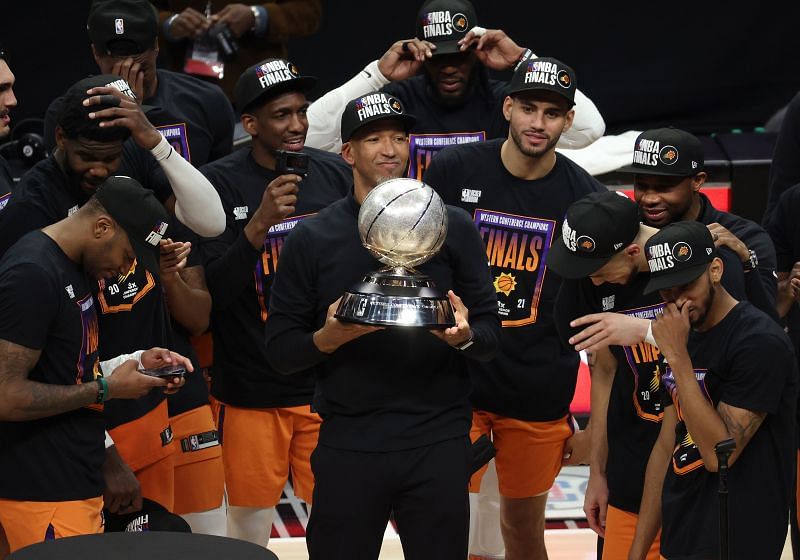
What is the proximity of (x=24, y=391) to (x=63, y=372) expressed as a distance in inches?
7.3

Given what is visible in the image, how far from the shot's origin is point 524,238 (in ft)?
15.1

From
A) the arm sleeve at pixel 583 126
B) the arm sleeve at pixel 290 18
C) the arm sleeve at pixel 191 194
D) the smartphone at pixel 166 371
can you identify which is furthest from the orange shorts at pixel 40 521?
the arm sleeve at pixel 290 18

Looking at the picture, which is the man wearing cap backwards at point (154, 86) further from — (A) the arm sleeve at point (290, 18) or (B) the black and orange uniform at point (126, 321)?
(A) the arm sleeve at point (290, 18)

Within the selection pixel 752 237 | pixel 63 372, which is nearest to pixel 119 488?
pixel 63 372

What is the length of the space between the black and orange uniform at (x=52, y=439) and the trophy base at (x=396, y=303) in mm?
893

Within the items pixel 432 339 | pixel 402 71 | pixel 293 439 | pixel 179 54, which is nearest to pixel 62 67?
pixel 179 54

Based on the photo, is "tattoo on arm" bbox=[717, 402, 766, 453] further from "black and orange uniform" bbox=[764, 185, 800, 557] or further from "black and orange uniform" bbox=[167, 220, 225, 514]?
"black and orange uniform" bbox=[167, 220, 225, 514]

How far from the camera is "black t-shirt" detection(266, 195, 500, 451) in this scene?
3.68m

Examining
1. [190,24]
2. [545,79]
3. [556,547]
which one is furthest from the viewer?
[190,24]

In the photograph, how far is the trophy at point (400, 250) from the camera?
331 cm

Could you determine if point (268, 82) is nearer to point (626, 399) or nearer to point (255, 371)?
point (255, 371)

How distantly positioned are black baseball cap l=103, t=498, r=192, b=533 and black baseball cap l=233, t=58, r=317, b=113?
1.47 m

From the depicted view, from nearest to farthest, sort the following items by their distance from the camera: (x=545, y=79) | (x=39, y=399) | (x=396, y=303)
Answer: (x=396, y=303), (x=39, y=399), (x=545, y=79)

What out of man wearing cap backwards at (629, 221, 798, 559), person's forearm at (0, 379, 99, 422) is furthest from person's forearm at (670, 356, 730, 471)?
person's forearm at (0, 379, 99, 422)
